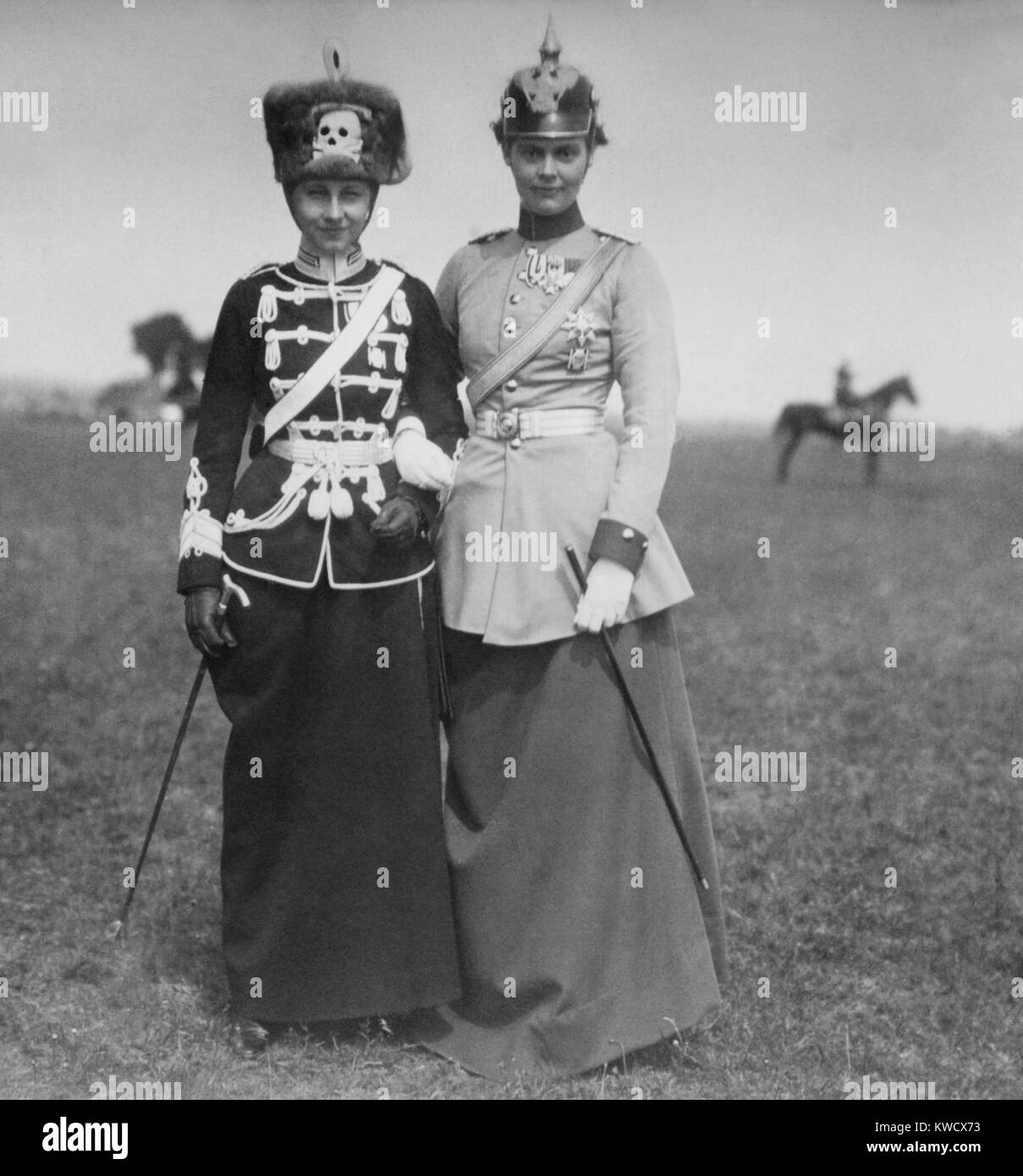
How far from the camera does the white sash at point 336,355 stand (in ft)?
12.2

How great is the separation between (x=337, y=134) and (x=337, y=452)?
73 cm

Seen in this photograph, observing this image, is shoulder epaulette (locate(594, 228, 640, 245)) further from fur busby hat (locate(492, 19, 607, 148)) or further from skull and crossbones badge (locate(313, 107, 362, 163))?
skull and crossbones badge (locate(313, 107, 362, 163))

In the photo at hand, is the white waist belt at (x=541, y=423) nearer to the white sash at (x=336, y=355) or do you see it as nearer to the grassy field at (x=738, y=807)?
the white sash at (x=336, y=355)

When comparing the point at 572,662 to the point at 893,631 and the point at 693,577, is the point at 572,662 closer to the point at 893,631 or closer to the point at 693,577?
the point at 893,631

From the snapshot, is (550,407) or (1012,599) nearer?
(550,407)

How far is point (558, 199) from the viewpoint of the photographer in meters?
3.77

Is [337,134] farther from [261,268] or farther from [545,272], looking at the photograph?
[545,272]

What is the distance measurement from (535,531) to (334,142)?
3.30 ft

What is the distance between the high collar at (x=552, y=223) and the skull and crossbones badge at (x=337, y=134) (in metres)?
0.45

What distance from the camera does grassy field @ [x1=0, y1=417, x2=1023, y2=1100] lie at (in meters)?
4.05

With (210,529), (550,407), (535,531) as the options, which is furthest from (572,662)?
(210,529)

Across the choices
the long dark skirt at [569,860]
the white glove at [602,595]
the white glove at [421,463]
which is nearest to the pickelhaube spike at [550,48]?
the white glove at [421,463]

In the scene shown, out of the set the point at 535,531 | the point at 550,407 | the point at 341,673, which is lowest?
the point at 341,673
